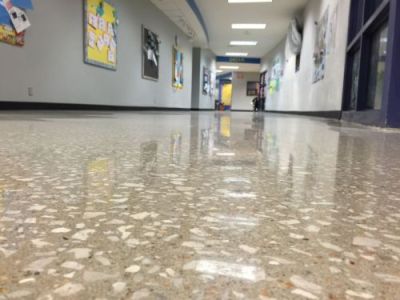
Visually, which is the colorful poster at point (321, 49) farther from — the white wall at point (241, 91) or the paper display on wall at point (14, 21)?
the white wall at point (241, 91)

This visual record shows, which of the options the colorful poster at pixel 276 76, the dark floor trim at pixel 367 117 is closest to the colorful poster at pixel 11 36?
the dark floor trim at pixel 367 117

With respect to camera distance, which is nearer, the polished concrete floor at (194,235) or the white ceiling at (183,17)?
the polished concrete floor at (194,235)

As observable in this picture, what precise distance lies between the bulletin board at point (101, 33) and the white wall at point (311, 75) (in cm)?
424

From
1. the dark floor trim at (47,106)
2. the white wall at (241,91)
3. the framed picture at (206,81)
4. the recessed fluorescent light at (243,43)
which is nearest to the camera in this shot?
the dark floor trim at (47,106)

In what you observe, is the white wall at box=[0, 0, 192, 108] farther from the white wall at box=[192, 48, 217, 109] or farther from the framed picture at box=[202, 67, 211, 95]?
the framed picture at box=[202, 67, 211, 95]

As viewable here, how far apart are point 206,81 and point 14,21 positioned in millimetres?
13937

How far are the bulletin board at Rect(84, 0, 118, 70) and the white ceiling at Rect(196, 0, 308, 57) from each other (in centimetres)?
357

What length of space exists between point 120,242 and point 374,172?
68cm

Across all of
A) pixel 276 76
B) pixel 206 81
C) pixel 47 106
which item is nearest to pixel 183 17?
pixel 276 76

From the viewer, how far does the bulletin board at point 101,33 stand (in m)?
6.33

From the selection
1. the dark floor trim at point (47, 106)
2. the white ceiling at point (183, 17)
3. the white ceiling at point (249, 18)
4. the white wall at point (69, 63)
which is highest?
the white ceiling at point (249, 18)

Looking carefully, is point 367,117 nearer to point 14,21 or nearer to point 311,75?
point 14,21

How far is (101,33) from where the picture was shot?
6801 millimetres

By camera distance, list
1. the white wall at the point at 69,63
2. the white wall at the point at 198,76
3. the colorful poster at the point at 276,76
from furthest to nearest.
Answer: the white wall at the point at 198,76 < the colorful poster at the point at 276,76 < the white wall at the point at 69,63
